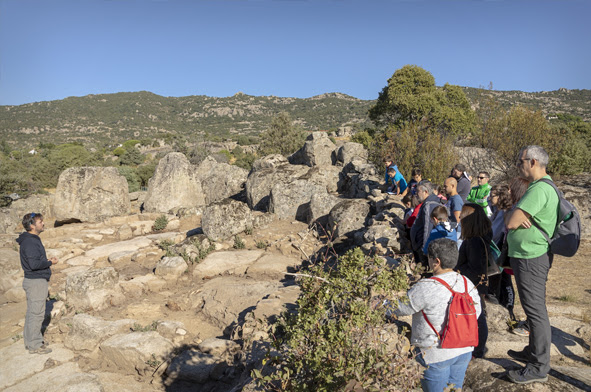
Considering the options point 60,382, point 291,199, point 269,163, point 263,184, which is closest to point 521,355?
point 60,382

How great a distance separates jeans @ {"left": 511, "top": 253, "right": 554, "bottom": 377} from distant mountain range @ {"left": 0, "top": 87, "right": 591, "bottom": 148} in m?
52.8

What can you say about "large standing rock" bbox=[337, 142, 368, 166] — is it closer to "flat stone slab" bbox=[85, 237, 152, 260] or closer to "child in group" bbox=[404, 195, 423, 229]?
"flat stone slab" bbox=[85, 237, 152, 260]

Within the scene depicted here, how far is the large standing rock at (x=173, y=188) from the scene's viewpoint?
1444 cm

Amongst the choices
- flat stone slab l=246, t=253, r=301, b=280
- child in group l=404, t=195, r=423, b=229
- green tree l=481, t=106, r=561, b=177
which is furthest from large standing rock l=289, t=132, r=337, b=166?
child in group l=404, t=195, r=423, b=229

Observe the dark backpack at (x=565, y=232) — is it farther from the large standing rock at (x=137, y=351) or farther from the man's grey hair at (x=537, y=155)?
the large standing rock at (x=137, y=351)

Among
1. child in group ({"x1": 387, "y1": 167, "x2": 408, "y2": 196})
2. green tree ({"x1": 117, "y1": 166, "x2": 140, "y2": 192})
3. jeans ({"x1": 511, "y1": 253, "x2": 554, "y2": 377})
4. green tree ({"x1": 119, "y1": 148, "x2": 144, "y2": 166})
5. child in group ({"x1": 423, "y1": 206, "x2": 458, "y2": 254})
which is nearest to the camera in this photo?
jeans ({"x1": 511, "y1": 253, "x2": 554, "y2": 377})

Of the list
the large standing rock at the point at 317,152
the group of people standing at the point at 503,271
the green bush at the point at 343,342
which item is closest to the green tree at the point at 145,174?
the large standing rock at the point at 317,152

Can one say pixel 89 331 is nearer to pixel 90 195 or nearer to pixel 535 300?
pixel 535 300

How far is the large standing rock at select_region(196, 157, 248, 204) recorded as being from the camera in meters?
15.0

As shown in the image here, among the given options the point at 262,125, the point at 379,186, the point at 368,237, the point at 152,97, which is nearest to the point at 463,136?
the point at 379,186

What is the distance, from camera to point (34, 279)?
5.39 m

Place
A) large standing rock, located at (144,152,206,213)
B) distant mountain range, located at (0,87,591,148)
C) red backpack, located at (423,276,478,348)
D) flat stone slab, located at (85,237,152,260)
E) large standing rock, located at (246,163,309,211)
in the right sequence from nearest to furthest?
red backpack, located at (423,276,478,348) < flat stone slab, located at (85,237,152,260) < large standing rock, located at (246,163,309,211) < large standing rock, located at (144,152,206,213) < distant mountain range, located at (0,87,591,148)

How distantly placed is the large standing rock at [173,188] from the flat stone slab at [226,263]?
5988 millimetres

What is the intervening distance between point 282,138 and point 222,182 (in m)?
16.6
